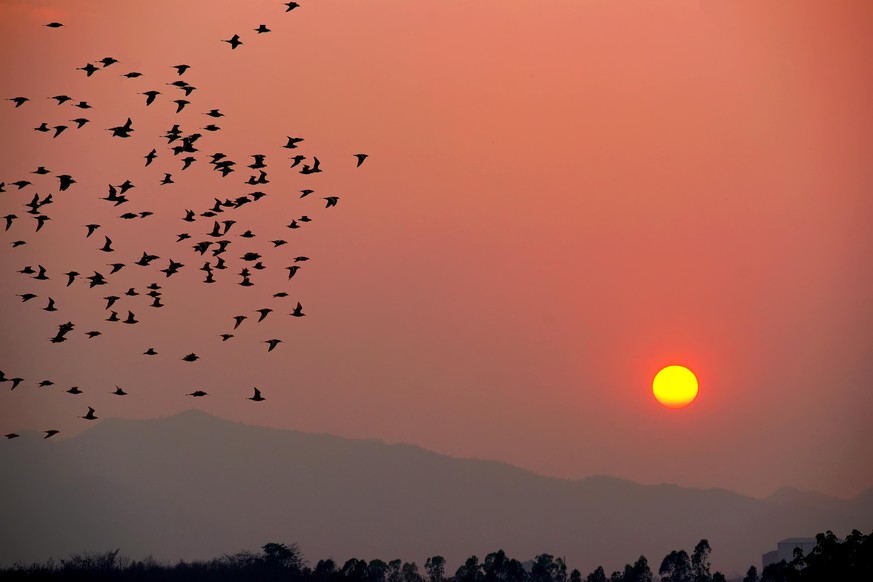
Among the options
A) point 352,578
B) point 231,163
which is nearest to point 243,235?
point 231,163

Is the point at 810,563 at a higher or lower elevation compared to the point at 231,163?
lower

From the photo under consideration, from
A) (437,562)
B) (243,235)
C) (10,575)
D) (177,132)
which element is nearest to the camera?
(177,132)

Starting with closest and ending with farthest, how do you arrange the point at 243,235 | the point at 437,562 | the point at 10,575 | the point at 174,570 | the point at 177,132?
1. the point at 177,132
2. the point at 243,235
3. the point at 10,575
4. the point at 174,570
5. the point at 437,562

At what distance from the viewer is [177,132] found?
237ft

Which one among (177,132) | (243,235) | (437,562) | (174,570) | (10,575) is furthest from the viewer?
(437,562)

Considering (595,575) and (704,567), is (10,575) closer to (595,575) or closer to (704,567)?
(595,575)

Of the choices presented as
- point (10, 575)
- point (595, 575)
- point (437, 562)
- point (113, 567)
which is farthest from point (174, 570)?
point (595, 575)

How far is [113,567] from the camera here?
174500 mm

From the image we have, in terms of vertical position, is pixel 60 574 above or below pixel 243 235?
below

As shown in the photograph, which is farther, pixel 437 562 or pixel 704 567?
pixel 437 562

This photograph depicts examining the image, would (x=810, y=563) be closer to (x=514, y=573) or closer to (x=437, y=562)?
(x=514, y=573)

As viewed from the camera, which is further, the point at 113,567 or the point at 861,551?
the point at 113,567

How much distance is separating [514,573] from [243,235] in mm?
112936

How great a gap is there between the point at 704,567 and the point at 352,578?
48.0m
